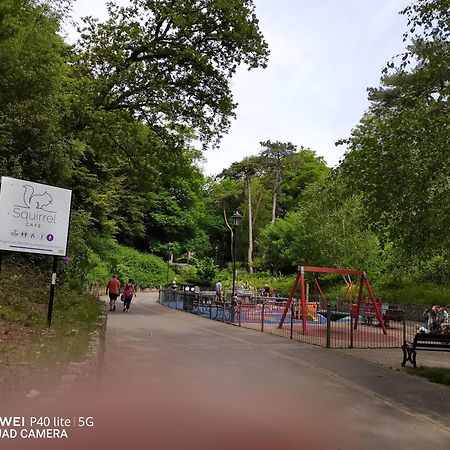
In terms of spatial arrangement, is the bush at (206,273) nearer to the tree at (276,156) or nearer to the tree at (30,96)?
the tree at (276,156)

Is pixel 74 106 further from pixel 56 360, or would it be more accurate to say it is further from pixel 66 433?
pixel 66 433

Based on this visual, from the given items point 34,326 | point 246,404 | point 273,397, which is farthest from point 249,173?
point 246,404

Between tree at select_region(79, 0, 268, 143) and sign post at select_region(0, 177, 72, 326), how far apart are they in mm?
8867

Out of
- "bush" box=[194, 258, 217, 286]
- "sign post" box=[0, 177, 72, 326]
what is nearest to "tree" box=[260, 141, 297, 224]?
"bush" box=[194, 258, 217, 286]

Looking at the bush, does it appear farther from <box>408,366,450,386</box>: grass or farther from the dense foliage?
<box>408,366,450,386</box>: grass

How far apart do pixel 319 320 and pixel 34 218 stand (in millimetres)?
13754

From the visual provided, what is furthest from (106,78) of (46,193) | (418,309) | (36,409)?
(418,309)

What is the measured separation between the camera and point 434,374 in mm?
9562

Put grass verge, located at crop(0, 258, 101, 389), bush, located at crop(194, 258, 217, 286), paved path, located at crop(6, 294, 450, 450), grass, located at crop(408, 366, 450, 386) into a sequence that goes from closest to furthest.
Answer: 1. paved path, located at crop(6, 294, 450, 450)
2. grass verge, located at crop(0, 258, 101, 389)
3. grass, located at crop(408, 366, 450, 386)
4. bush, located at crop(194, 258, 217, 286)

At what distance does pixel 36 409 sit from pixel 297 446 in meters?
2.69

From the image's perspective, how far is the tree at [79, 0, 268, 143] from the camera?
1620cm

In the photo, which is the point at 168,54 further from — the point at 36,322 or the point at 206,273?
the point at 206,273

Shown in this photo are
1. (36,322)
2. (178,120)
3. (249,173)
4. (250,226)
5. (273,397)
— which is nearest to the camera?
(273,397)

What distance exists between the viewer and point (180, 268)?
51.2 metres
